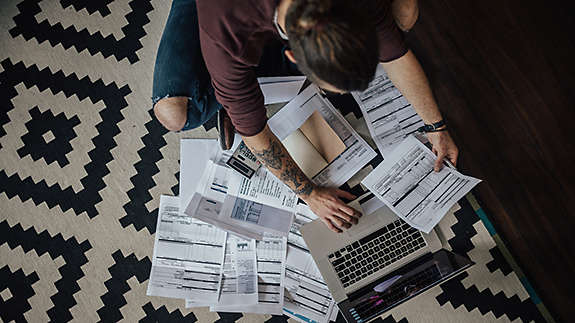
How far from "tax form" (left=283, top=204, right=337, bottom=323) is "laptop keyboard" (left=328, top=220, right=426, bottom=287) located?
0.12 m

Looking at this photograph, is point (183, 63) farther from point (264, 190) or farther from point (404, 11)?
point (404, 11)

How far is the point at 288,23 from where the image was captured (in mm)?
681

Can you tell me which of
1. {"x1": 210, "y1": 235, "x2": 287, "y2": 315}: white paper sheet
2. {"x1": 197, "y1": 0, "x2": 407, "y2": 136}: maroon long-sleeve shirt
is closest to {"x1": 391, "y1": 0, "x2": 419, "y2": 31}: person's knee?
{"x1": 197, "y1": 0, "x2": 407, "y2": 136}: maroon long-sleeve shirt

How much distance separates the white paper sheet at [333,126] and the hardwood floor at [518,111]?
0.31 m

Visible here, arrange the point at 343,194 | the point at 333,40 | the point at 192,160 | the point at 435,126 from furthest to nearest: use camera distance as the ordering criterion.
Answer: the point at 192,160 < the point at 343,194 < the point at 435,126 < the point at 333,40

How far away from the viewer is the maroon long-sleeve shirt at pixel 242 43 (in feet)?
2.59

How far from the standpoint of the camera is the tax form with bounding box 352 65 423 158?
4.28 feet

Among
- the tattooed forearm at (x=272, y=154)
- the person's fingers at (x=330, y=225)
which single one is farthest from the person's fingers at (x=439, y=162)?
the tattooed forearm at (x=272, y=154)

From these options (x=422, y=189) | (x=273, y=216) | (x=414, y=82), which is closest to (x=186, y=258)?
(x=273, y=216)

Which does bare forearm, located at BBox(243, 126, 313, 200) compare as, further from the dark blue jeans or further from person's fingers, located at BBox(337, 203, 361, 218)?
the dark blue jeans

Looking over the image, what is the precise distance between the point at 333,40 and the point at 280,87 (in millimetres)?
685

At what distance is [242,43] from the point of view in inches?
32.7

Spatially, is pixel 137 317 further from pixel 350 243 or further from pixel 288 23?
pixel 288 23

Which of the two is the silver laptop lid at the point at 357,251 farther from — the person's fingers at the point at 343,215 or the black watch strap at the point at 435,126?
the black watch strap at the point at 435,126
